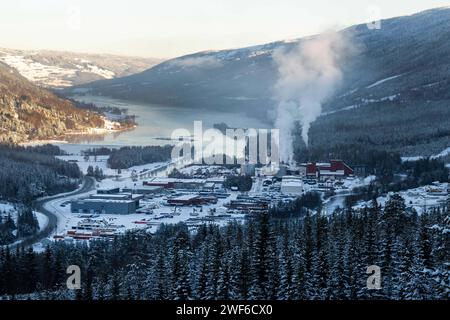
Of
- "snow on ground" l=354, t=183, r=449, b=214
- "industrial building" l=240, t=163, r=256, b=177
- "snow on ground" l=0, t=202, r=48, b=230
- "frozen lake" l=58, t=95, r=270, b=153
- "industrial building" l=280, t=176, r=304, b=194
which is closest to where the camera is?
"snow on ground" l=354, t=183, r=449, b=214

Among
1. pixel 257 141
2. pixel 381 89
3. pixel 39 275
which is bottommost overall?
pixel 39 275

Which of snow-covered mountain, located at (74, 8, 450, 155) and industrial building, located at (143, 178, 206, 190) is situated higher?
snow-covered mountain, located at (74, 8, 450, 155)

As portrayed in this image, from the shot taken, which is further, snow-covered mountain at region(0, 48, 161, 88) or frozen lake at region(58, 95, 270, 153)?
snow-covered mountain at region(0, 48, 161, 88)

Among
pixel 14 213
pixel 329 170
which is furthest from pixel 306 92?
pixel 14 213

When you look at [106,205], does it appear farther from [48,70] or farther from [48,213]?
[48,70]

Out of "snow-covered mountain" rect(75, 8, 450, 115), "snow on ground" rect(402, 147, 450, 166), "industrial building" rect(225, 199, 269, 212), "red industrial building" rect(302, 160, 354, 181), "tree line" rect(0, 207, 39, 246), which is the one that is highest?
"snow-covered mountain" rect(75, 8, 450, 115)

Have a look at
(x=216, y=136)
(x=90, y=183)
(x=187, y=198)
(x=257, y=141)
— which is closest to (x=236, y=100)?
(x=216, y=136)

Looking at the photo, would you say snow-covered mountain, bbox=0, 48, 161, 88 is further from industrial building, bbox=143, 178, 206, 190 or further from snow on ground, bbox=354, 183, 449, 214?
snow on ground, bbox=354, 183, 449, 214

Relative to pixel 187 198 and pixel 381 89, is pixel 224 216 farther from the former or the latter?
pixel 381 89

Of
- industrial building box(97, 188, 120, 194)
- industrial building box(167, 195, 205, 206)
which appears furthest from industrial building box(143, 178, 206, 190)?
industrial building box(167, 195, 205, 206)
